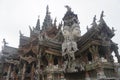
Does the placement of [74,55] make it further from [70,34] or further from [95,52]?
[70,34]

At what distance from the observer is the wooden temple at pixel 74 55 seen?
16984 millimetres

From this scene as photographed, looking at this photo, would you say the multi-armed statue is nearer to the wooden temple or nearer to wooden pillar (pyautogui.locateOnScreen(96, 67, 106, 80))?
the wooden temple

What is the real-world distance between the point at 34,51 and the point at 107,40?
11320 millimetres

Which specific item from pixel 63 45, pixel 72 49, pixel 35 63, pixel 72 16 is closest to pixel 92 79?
pixel 72 49

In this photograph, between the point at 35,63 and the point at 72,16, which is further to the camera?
the point at 72,16

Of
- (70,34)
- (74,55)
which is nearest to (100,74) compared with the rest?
(74,55)

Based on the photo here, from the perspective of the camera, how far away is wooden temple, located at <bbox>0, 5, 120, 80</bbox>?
55.7ft

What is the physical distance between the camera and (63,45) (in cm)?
2103

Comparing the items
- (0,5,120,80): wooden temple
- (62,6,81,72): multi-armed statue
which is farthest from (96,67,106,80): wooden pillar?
(62,6,81,72): multi-armed statue

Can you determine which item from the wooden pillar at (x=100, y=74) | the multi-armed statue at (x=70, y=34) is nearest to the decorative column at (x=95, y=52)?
the wooden pillar at (x=100, y=74)

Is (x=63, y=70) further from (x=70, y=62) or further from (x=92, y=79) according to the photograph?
(x=92, y=79)

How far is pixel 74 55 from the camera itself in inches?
784

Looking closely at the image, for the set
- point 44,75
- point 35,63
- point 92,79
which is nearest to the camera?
point 92,79

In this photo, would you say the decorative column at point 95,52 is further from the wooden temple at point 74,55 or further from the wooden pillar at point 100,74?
the wooden pillar at point 100,74
